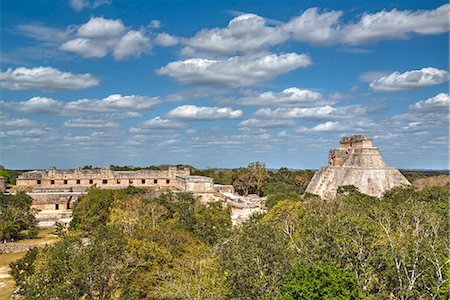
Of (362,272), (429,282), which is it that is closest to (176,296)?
(362,272)

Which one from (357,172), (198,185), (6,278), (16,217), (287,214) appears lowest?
(6,278)

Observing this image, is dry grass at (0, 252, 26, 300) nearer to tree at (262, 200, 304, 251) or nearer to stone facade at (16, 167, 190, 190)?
tree at (262, 200, 304, 251)

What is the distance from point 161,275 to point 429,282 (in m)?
7.74

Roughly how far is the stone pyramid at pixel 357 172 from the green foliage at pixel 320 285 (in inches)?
767

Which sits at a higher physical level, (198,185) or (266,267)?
(198,185)

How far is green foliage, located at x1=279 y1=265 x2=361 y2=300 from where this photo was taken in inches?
388

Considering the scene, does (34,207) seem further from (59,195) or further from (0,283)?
(0,283)

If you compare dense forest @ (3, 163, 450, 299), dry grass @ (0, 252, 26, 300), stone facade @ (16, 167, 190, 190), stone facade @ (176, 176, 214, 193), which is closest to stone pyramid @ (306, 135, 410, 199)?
stone facade @ (176, 176, 214, 193)

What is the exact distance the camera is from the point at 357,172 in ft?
99.3

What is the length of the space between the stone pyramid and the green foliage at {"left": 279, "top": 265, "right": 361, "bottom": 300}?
1949cm

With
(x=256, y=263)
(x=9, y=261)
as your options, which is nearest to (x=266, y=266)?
(x=256, y=263)

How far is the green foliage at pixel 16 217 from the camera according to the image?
2488cm

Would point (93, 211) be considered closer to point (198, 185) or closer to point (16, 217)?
point (16, 217)

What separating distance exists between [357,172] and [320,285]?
21.7 metres
